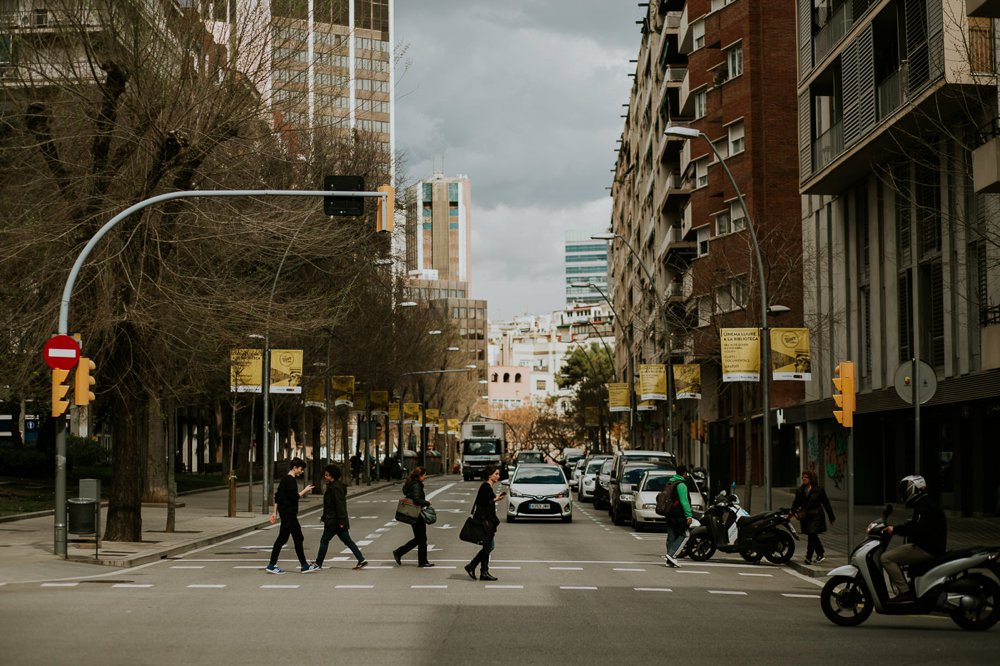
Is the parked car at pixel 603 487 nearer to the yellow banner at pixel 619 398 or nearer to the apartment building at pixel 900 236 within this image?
the apartment building at pixel 900 236

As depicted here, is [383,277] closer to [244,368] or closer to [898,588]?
[244,368]

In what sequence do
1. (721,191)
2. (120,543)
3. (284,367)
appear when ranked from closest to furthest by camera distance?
Answer: (120,543) → (284,367) → (721,191)

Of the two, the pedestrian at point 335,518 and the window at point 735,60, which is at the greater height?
the window at point 735,60

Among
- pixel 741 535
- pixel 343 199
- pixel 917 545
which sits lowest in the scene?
pixel 741 535

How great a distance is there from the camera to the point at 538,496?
3509cm

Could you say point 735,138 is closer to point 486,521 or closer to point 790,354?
point 790,354

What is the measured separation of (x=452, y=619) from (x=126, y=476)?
42.9 feet

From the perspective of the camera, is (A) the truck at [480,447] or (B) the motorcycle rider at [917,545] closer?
(B) the motorcycle rider at [917,545]

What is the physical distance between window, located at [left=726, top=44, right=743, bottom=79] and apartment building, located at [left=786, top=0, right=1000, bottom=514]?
15776 millimetres

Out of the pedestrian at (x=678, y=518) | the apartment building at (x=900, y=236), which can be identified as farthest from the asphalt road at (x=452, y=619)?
the apartment building at (x=900, y=236)

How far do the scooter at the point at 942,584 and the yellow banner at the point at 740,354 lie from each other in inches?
615

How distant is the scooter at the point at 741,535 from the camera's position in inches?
883

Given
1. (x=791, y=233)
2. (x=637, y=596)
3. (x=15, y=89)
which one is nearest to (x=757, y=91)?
(x=791, y=233)

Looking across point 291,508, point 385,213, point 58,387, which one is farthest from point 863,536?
point 58,387
